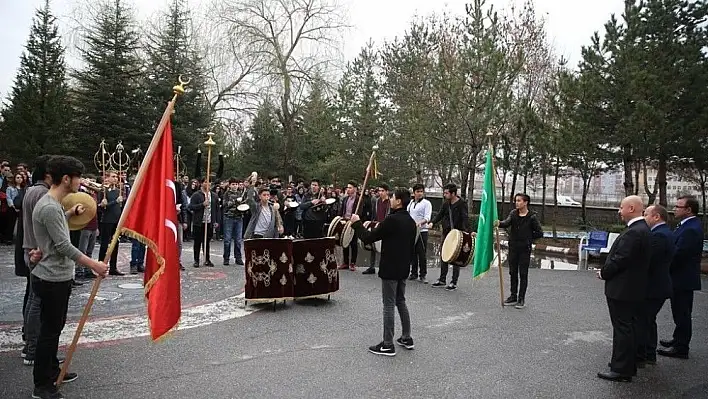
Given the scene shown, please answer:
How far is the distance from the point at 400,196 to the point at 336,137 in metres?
23.7

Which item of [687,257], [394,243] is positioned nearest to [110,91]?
[394,243]

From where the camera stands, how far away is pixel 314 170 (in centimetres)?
3122

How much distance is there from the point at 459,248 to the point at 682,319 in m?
3.81

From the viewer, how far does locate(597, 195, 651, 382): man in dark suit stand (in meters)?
5.57

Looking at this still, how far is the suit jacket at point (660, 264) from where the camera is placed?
6023mm

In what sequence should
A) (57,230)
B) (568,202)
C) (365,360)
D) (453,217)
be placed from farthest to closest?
(568,202), (453,217), (365,360), (57,230)

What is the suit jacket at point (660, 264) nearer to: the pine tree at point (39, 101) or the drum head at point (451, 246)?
the drum head at point (451, 246)

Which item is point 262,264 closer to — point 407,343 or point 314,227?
point 407,343

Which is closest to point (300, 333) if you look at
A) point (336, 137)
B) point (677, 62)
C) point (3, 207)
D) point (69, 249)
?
point (69, 249)

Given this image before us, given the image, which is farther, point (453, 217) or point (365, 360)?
point (453, 217)

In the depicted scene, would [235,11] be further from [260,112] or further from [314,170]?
[314,170]

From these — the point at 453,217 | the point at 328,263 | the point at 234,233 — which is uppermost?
the point at 453,217

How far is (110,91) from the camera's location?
27.8 meters

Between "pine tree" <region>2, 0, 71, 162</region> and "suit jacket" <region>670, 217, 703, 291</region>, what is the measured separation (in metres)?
27.6
